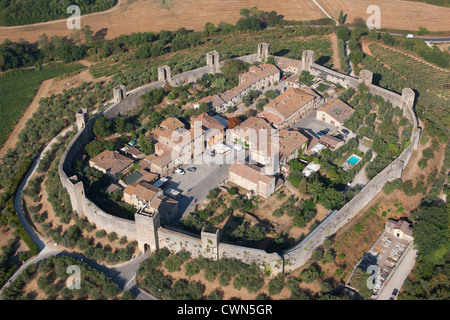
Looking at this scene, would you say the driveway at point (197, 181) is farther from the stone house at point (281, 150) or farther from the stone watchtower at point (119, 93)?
the stone watchtower at point (119, 93)

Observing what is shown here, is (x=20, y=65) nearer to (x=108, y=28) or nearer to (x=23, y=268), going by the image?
(x=108, y=28)

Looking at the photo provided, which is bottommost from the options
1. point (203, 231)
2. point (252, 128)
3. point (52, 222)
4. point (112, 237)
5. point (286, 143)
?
point (52, 222)

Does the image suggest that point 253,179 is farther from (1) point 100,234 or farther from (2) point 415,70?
(2) point 415,70

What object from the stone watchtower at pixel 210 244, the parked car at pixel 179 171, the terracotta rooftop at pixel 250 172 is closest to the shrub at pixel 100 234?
the stone watchtower at pixel 210 244

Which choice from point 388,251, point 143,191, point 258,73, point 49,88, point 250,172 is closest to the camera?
point 388,251

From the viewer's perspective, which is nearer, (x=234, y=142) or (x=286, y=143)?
(x=286, y=143)

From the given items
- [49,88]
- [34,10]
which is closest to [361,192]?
[49,88]
